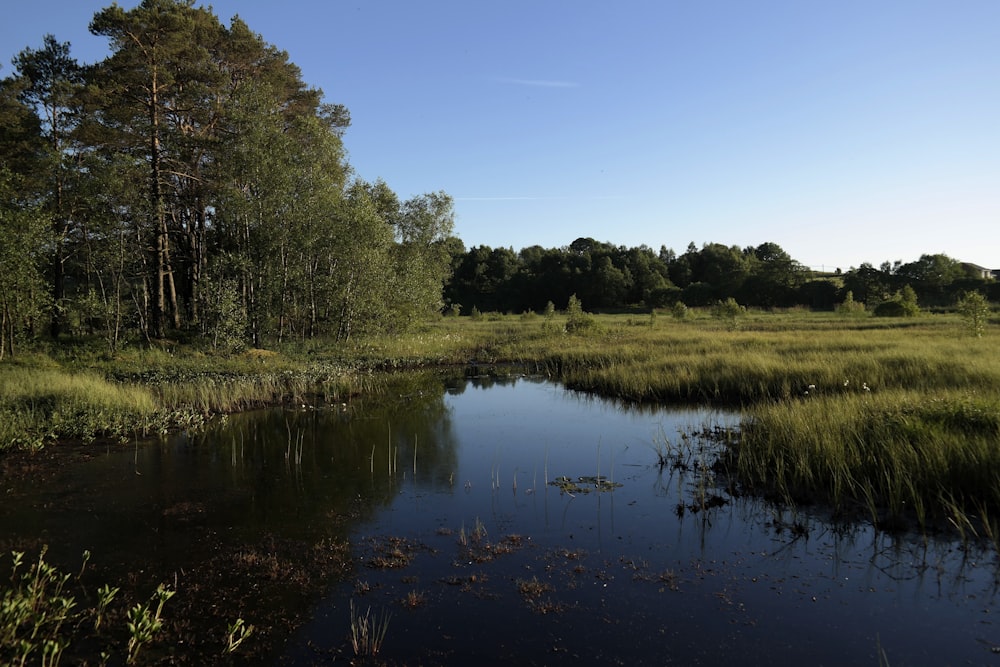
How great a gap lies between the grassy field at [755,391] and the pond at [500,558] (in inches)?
35.5

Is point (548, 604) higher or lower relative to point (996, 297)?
lower

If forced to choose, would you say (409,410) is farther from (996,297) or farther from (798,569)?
(996,297)

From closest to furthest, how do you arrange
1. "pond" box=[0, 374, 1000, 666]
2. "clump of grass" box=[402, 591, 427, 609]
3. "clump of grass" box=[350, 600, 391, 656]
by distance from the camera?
"clump of grass" box=[350, 600, 391, 656], "pond" box=[0, 374, 1000, 666], "clump of grass" box=[402, 591, 427, 609]

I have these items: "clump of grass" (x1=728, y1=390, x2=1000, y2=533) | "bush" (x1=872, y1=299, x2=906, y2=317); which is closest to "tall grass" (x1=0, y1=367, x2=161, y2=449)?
"clump of grass" (x1=728, y1=390, x2=1000, y2=533)

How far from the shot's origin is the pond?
205 inches

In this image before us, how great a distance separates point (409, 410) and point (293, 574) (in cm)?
1029

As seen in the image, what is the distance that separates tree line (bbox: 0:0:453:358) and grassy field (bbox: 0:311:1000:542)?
268 centimetres

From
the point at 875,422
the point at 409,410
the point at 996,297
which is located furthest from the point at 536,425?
the point at 996,297

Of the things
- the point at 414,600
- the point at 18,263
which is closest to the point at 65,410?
the point at 18,263

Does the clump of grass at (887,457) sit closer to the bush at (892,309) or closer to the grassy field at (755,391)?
the grassy field at (755,391)

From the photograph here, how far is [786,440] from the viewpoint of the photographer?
382 inches

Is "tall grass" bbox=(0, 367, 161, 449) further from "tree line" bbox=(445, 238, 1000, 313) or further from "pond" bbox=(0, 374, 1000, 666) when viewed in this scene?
"tree line" bbox=(445, 238, 1000, 313)

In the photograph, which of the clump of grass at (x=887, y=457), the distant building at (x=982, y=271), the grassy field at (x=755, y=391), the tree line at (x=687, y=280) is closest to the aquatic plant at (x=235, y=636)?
the clump of grass at (x=887, y=457)

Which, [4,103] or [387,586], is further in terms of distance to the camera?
[4,103]
